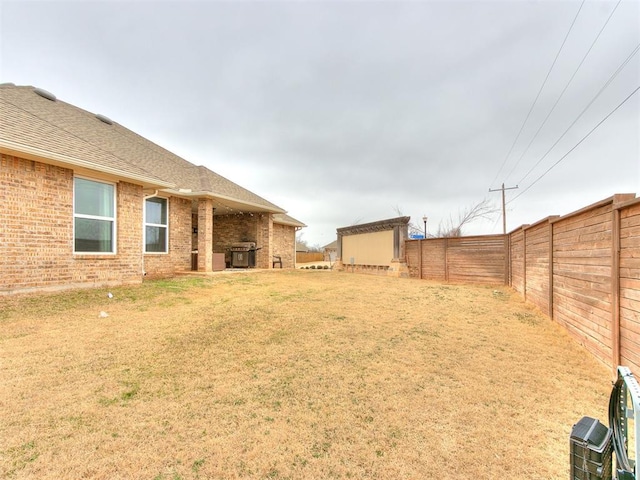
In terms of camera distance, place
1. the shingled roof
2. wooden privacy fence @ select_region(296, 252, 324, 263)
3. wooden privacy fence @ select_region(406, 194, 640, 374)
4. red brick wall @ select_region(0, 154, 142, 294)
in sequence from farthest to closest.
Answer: wooden privacy fence @ select_region(296, 252, 324, 263)
the shingled roof
red brick wall @ select_region(0, 154, 142, 294)
wooden privacy fence @ select_region(406, 194, 640, 374)

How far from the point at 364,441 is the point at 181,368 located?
223cm

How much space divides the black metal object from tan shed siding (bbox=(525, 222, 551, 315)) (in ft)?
18.0

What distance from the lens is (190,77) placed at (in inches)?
420

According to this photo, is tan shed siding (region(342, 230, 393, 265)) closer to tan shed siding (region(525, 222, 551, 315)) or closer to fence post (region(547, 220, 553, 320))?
tan shed siding (region(525, 222, 551, 315))

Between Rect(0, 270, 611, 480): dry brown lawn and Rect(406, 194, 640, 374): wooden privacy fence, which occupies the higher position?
Rect(406, 194, 640, 374): wooden privacy fence

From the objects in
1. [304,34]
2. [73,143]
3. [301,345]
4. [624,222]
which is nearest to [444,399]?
[301,345]

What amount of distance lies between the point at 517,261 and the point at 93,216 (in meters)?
12.1

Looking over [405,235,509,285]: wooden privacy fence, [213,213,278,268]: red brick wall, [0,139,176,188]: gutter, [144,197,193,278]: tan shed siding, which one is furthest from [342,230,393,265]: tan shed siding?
[0,139,176,188]: gutter

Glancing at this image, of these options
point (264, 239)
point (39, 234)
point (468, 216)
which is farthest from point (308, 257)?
point (39, 234)

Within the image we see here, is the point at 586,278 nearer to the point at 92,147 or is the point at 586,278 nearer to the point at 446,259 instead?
the point at 446,259

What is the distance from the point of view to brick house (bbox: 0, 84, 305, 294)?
19.6 ft

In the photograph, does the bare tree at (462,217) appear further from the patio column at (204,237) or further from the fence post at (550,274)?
the fence post at (550,274)

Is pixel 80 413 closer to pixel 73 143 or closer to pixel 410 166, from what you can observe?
pixel 73 143

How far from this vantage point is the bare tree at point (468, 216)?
2746cm
